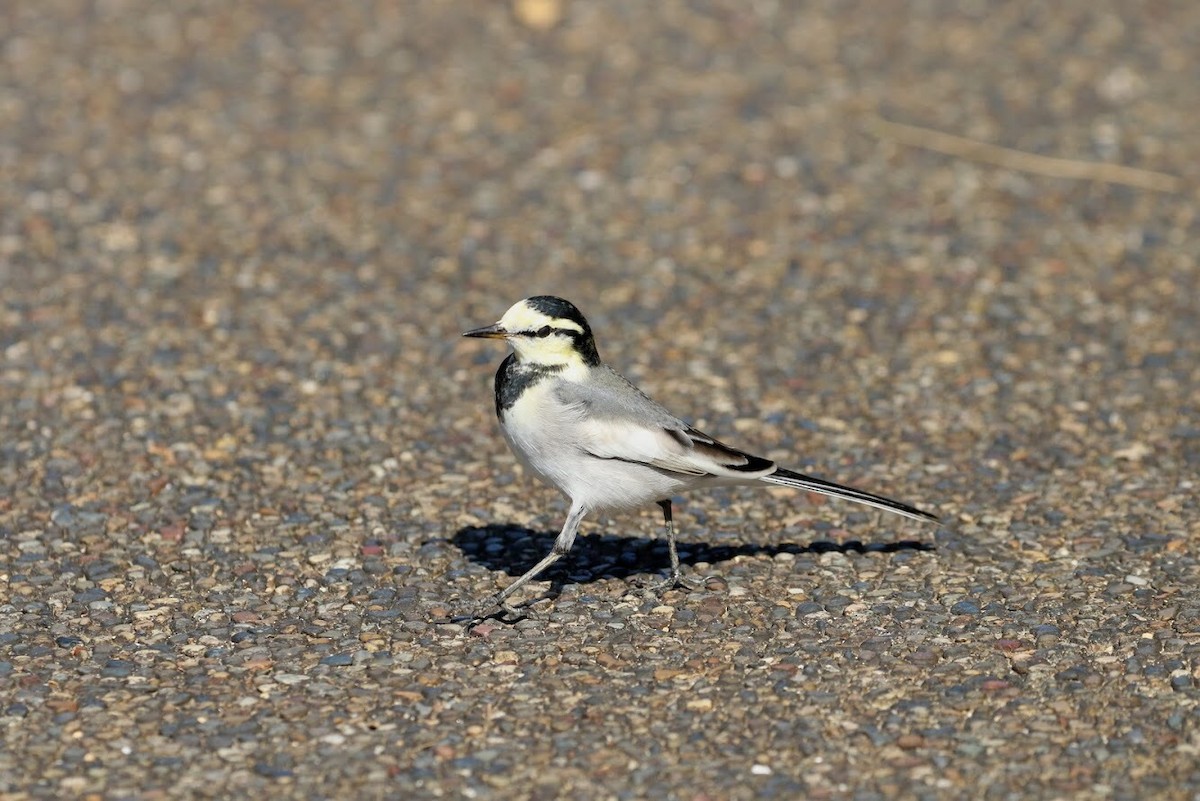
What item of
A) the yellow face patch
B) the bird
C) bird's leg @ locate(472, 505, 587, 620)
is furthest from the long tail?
the yellow face patch

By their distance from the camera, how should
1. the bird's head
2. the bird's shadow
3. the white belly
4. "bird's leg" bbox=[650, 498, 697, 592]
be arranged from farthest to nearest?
the bird's shadow < "bird's leg" bbox=[650, 498, 697, 592] < the bird's head < the white belly

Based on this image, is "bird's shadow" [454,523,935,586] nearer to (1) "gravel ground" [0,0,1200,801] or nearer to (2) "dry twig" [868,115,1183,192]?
(1) "gravel ground" [0,0,1200,801]

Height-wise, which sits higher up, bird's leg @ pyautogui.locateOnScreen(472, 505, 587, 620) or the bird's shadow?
bird's leg @ pyautogui.locateOnScreen(472, 505, 587, 620)

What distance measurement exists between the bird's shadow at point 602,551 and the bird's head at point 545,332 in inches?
38.4

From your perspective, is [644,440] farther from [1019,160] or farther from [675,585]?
[1019,160]

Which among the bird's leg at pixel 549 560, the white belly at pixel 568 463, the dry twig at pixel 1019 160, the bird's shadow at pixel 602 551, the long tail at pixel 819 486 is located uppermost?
the dry twig at pixel 1019 160

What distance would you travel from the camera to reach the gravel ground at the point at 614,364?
5781mm

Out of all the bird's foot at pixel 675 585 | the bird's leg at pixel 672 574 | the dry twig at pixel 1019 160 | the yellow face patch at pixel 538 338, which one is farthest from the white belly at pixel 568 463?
the dry twig at pixel 1019 160

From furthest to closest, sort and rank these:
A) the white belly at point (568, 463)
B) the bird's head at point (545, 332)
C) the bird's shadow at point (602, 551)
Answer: the bird's shadow at point (602, 551) < the bird's head at point (545, 332) < the white belly at point (568, 463)

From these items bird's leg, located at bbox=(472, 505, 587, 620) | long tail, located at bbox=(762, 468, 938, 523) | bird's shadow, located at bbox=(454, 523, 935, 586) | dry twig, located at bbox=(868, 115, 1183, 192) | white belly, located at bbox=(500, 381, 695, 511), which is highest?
dry twig, located at bbox=(868, 115, 1183, 192)

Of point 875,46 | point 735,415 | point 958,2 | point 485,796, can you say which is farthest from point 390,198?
point 485,796

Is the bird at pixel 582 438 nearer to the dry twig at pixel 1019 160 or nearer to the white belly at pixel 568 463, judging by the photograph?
the white belly at pixel 568 463

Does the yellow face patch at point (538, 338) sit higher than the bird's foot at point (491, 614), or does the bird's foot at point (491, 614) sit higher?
the yellow face patch at point (538, 338)

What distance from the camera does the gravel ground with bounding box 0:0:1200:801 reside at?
5781 mm
